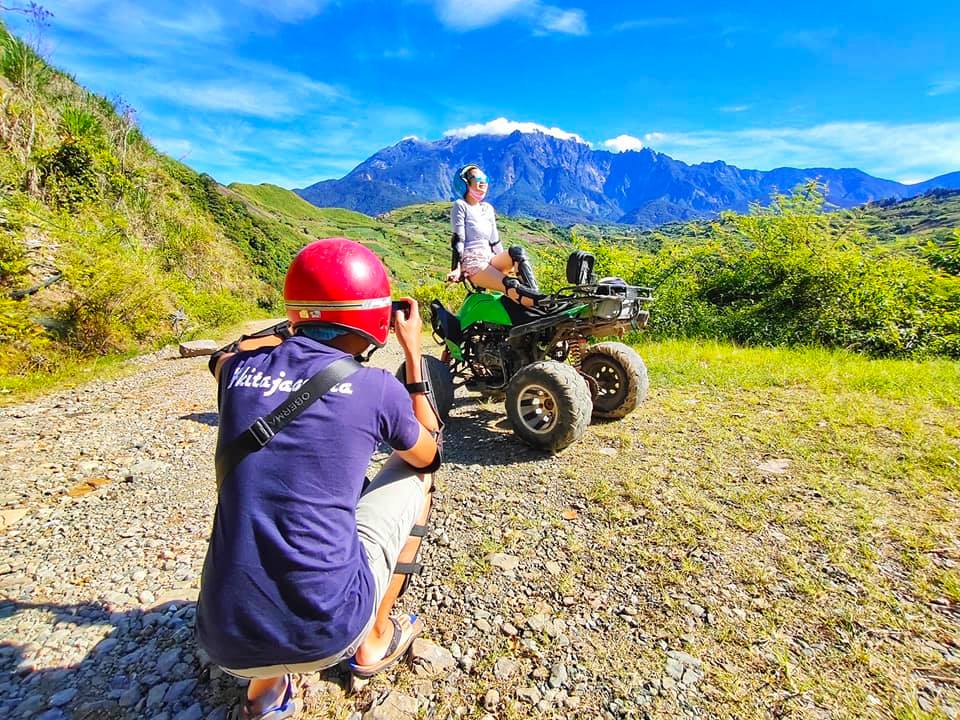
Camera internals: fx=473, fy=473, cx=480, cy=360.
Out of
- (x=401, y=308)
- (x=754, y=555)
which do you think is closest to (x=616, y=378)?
(x=754, y=555)

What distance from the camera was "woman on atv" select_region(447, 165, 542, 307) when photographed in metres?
4.62

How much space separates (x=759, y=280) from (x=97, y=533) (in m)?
9.38

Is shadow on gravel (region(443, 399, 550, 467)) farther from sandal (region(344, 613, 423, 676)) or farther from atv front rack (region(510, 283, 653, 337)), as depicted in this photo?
sandal (region(344, 613, 423, 676))

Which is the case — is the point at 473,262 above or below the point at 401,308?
above

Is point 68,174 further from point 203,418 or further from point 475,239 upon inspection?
point 475,239

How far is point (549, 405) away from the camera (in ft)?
12.8

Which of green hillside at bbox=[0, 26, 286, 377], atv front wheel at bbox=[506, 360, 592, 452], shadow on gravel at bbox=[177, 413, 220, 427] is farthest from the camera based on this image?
green hillside at bbox=[0, 26, 286, 377]

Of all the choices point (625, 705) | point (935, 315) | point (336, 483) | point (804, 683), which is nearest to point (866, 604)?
point (804, 683)

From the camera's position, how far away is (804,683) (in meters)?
1.86

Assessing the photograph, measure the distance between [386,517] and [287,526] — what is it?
60 cm

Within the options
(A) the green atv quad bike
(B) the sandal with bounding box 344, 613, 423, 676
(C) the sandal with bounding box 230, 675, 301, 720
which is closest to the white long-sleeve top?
(A) the green atv quad bike

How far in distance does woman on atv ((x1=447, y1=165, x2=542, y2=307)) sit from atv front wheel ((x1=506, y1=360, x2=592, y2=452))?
1.09 m

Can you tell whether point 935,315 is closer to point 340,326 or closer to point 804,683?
point 804,683

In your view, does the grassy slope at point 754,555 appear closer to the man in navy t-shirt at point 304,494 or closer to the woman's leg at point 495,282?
the man in navy t-shirt at point 304,494
